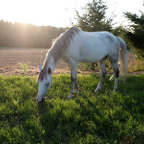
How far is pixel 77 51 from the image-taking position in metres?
4.00

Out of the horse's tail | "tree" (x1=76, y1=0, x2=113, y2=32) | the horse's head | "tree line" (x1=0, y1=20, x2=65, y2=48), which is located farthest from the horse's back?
"tree line" (x1=0, y1=20, x2=65, y2=48)

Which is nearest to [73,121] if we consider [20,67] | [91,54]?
[91,54]

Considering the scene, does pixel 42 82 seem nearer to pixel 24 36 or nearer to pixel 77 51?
pixel 77 51

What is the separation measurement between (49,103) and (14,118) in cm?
92

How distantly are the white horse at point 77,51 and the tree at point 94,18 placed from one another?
295 centimetres

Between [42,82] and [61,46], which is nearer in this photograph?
[42,82]

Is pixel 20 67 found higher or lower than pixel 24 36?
lower

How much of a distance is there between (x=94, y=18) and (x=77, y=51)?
4.47m

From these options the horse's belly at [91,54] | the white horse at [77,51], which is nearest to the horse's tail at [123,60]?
the white horse at [77,51]

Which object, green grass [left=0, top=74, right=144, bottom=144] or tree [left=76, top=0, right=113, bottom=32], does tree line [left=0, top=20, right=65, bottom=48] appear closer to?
tree [left=76, top=0, right=113, bottom=32]

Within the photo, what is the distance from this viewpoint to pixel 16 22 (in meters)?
49.0

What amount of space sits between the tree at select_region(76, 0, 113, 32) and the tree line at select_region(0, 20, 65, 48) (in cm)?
3556

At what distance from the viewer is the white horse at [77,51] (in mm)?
3410

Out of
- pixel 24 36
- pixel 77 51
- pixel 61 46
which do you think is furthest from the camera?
pixel 24 36
